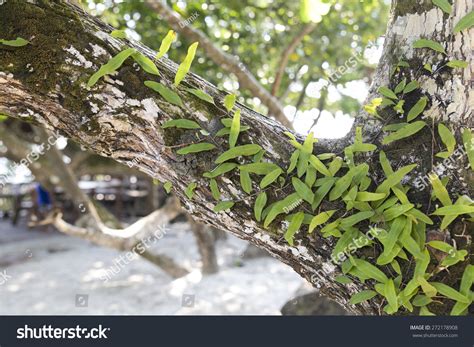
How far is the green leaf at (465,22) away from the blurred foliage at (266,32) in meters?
2.21

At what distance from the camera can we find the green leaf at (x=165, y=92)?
1.06 m

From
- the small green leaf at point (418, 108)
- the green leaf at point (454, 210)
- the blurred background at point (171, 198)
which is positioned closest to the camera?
the green leaf at point (454, 210)

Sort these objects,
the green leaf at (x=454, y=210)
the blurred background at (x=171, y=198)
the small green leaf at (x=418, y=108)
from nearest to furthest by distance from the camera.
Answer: the green leaf at (x=454, y=210), the small green leaf at (x=418, y=108), the blurred background at (x=171, y=198)

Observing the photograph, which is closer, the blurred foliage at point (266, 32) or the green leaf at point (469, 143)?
the green leaf at point (469, 143)

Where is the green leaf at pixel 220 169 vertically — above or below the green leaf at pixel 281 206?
above

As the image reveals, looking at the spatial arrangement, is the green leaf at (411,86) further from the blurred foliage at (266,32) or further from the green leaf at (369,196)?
the blurred foliage at (266,32)

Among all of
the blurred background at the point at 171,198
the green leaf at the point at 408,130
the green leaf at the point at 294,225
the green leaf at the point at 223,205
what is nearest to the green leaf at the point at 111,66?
the green leaf at the point at 223,205

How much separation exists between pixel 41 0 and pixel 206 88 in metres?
0.42

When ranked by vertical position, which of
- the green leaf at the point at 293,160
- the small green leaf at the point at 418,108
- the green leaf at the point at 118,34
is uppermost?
the green leaf at the point at 118,34

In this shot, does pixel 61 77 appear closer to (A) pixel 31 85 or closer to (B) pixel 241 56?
(A) pixel 31 85

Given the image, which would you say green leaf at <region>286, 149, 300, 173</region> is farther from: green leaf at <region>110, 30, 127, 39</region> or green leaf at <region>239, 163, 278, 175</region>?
green leaf at <region>110, 30, 127, 39</region>

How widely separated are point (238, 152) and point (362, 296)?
0.42 m

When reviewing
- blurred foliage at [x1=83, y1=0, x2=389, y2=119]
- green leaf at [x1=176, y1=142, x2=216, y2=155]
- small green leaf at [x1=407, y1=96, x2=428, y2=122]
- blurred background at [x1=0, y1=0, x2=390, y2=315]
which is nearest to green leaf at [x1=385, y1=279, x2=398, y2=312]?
small green leaf at [x1=407, y1=96, x2=428, y2=122]

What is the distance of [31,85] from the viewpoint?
1.06m
